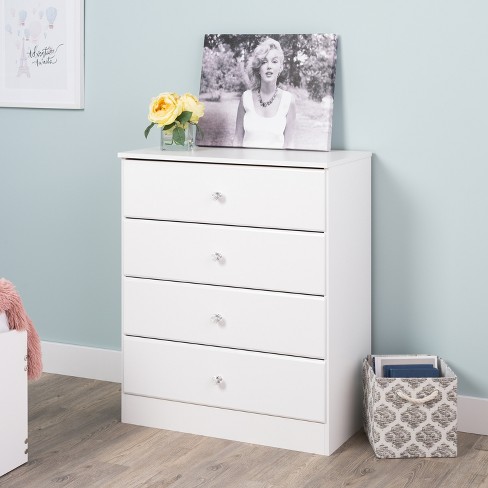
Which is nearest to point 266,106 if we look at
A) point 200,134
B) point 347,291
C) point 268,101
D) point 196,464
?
point 268,101

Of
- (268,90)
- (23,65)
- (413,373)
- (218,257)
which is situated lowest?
(413,373)

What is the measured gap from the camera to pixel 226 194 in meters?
2.63

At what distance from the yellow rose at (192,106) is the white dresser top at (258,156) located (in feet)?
0.35

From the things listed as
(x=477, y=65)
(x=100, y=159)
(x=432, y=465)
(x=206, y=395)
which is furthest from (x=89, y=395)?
(x=477, y=65)

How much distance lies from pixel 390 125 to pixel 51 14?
1305 millimetres

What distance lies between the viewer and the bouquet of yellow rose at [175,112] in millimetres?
2797

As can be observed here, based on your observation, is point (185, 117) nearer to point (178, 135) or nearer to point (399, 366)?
point (178, 135)

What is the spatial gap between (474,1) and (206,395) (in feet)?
4.63

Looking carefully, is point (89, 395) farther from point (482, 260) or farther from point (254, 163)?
point (482, 260)

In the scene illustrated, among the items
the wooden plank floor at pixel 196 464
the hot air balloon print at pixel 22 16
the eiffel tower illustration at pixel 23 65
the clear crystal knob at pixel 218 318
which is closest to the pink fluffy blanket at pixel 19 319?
the wooden plank floor at pixel 196 464

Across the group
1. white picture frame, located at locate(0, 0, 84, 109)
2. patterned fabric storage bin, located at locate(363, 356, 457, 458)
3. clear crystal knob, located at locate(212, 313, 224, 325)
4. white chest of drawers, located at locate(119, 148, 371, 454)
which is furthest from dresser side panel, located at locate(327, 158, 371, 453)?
white picture frame, located at locate(0, 0, 84, 109)

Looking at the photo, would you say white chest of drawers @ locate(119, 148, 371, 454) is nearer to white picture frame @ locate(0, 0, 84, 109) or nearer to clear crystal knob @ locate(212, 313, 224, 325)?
clear crystal knob @ locate(212, 313, 224, 325)

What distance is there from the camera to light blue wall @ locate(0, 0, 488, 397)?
2.71 metres

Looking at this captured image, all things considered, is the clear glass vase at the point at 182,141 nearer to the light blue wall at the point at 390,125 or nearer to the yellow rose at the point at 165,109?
the yellow rose at the point at 165,109
